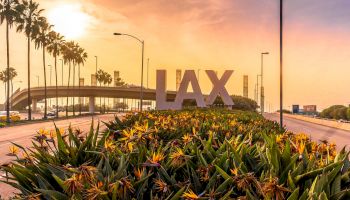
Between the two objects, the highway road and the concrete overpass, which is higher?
the concrete overpass

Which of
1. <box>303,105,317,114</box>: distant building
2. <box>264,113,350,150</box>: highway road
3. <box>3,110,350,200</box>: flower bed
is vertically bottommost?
<box>303,105,317,114</box>: distant building

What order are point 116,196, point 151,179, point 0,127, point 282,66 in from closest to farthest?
point 116,196 < point 151,179 < point 282,66 < point 0,127

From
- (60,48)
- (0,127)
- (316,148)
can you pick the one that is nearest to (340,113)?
(60,48)

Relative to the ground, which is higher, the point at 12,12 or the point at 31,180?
the point at 12,12

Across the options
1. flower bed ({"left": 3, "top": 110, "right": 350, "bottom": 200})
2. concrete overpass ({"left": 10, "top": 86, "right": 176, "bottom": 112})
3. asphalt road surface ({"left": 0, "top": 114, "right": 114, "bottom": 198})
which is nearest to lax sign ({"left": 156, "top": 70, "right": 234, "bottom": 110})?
asphalt road surface ({"left": 0, "top": 114, "right": 114, "bottom": 198})

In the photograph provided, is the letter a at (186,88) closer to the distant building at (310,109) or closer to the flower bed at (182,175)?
the flower bed at (182,175)

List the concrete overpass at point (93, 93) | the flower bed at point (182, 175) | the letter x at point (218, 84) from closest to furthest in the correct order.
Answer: the flower bed at point (182, 175), the letter x at point (218, 84), the concrete overpass at point (93, 93)

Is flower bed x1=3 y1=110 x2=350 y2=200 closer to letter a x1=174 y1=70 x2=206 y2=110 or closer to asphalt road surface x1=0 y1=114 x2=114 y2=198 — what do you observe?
asphalt road surface x1=0 y1=114 x2=114 y2=198

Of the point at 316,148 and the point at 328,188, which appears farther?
the point at 316,148

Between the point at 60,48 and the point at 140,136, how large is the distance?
349 ft

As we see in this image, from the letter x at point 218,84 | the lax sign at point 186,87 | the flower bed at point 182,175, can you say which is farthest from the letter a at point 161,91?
the flower bed at point 182,175

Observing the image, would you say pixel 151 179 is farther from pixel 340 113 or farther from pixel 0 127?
pixel 340 113

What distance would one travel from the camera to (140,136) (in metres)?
5.50

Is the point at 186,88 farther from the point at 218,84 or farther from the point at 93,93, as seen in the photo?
the point at 93,93
